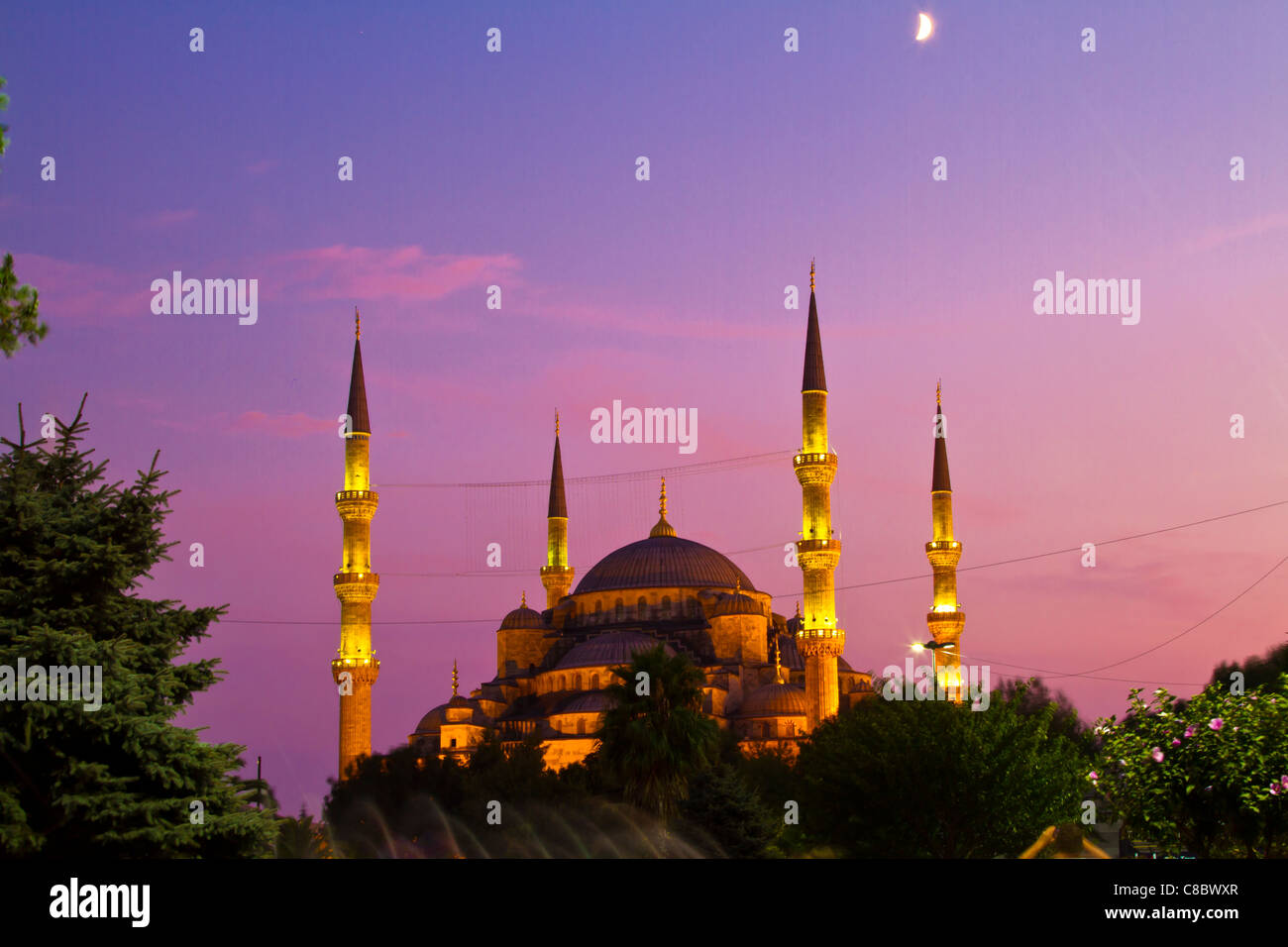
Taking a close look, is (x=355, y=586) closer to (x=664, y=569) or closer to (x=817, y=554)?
(x=817, y=554)

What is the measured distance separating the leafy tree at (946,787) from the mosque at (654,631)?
17.7 m

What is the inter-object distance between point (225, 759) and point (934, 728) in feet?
86.6

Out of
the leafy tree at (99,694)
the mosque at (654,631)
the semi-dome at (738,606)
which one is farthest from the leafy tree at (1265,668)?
the leafy tree at (99,694)

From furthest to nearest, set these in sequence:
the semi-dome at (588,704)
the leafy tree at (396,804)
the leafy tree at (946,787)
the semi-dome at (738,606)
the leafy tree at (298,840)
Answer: the semi-dome at (738,606)
the semi-dome at (588,704)
the leafy tree at (396,804)
the leafy tree at (946,787)
the leafy tree at (298,840)

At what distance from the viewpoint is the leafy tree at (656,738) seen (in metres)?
44.9

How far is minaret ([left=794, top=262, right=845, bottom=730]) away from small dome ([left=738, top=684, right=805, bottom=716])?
226 inches

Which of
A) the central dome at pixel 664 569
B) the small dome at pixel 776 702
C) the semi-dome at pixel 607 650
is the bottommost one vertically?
the small dome at pixel 776 702

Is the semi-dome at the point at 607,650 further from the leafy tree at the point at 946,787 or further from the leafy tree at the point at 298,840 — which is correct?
the leafy tree at the point at 298,840

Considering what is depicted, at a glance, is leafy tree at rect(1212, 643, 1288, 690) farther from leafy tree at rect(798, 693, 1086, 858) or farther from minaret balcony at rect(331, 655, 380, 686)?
minaret balcony at rect(331, 655, 380, 686)

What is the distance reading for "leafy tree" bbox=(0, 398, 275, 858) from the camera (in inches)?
705

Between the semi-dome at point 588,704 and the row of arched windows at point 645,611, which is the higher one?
the row of arched windows at point 645,611

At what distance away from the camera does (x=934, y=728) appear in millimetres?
41625

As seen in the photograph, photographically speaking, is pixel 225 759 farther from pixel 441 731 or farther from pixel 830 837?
pixel 441 731
